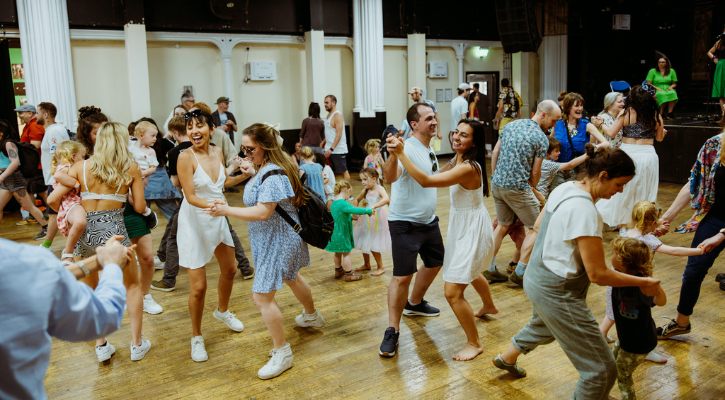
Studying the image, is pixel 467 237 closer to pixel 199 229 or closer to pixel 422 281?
pixel 422 281

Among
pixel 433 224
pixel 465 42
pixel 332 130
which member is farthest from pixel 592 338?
pixel 465 42

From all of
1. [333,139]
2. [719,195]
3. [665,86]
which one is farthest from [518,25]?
[719,195]

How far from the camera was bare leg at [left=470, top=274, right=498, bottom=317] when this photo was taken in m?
3.63

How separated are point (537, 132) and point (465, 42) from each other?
9384 mm

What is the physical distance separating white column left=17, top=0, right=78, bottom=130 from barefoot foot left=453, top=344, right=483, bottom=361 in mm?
7399

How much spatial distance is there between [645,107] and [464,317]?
3061mm

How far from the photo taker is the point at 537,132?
167 inches

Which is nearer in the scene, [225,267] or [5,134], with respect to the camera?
[225,267]

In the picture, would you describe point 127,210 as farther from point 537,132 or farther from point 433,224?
point 537,132

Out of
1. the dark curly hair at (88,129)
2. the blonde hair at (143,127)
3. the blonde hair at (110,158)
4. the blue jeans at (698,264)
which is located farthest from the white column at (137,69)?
the blue jeans at (698,264)

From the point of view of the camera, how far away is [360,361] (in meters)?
3.35

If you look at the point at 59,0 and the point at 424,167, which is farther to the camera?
the point at 59,0

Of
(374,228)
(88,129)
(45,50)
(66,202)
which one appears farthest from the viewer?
(45,50)

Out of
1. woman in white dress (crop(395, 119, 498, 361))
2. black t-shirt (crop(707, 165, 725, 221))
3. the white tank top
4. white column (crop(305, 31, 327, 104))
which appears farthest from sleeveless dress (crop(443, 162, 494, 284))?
white column (crop(305, 31, 327, 104))
